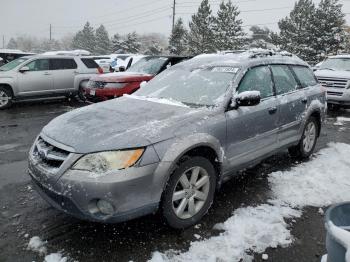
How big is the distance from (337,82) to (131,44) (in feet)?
169

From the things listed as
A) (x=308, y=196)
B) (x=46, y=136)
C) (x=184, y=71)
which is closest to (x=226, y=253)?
(x=308, y=196)

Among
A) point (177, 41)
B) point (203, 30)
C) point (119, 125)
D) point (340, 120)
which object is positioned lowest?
point (340, 120)

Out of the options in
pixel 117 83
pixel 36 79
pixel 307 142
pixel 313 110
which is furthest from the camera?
pixel 36 79

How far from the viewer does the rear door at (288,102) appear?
16.5 feet

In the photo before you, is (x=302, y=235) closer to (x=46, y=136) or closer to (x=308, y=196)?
(x=308, y=196)

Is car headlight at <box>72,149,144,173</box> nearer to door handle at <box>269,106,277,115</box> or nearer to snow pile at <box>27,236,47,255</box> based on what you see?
snow pile at <box>27,236,47,255</box>

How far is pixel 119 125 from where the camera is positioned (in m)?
3.49

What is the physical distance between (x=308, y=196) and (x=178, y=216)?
1.90 metres

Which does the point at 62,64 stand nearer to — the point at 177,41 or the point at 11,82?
the point at 11,82

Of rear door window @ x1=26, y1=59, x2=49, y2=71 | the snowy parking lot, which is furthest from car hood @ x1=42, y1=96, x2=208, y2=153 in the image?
rear door window @ x1=26, y1=59, x2=49, y2=71

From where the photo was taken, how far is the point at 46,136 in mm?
3592

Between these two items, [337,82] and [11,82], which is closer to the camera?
[11,82]

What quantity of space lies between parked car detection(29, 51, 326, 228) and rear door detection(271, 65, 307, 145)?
17 mm

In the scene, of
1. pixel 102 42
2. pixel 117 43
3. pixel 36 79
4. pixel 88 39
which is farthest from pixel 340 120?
pixel 88 39
